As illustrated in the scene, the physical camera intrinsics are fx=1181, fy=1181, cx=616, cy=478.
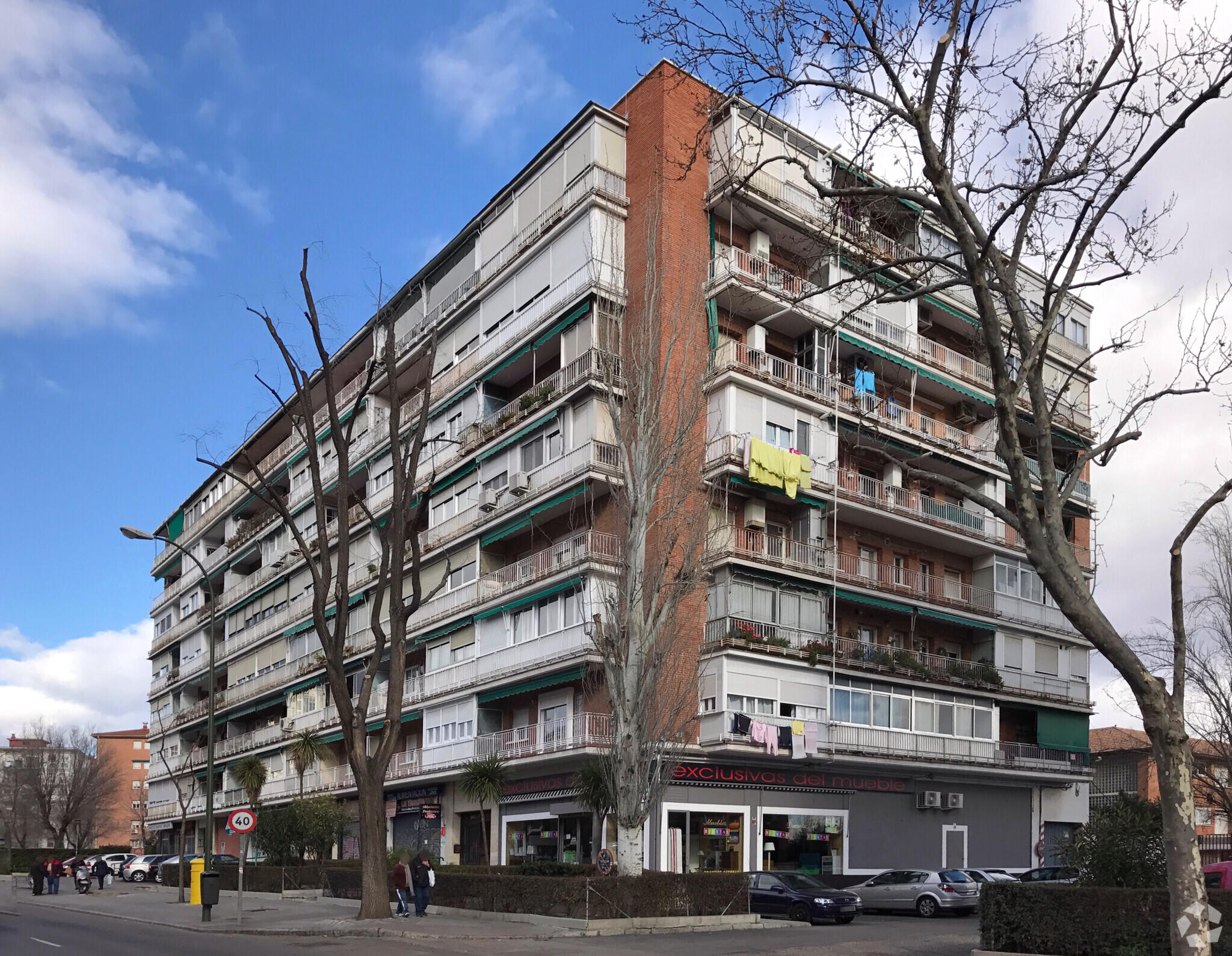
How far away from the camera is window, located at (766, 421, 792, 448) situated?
33.0 meters

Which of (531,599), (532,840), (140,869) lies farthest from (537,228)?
(140,869)

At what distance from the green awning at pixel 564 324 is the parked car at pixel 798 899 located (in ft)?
51.3

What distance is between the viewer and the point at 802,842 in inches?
1296

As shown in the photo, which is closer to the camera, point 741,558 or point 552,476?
point 741,558

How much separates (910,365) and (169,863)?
121 feet

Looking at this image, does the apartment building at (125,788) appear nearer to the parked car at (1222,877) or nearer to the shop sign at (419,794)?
the shop sign at (419,794)

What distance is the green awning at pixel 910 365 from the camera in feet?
117

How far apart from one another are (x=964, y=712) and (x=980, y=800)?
3.55 metres

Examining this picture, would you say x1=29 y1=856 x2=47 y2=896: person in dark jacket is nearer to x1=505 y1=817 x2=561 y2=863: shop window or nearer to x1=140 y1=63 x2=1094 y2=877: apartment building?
x1=140 y1=63 x2=1094 y2=877: apartment building

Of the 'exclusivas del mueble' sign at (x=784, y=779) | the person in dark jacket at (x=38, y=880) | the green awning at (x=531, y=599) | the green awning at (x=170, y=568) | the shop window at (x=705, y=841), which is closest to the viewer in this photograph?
the shop window at (x=705, y=841)

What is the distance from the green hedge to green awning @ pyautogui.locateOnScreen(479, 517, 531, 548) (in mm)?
19672

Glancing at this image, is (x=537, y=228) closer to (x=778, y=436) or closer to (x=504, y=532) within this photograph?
(x=504, y=532)

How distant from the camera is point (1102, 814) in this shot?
18391 mm

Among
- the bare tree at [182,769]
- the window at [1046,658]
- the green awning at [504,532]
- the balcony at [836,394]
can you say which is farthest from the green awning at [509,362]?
the bare tree at [182,769]
